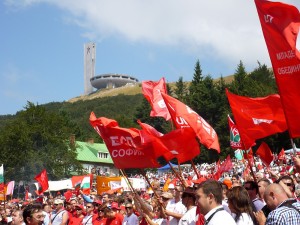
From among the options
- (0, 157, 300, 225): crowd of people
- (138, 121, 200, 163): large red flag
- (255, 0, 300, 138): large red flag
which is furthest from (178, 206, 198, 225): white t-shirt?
(138, 121, 200, 163): large red flag

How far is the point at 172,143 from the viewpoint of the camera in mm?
9141

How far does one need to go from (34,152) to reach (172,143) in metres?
64.8

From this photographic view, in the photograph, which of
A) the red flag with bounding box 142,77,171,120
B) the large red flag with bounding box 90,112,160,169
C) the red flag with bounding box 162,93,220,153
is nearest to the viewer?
the large red flag with bounding box 90,112,160,169

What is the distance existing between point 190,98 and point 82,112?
89330 mm

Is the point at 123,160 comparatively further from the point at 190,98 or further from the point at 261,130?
the point at 190,98

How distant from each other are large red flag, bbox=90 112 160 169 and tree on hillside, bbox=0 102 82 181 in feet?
198

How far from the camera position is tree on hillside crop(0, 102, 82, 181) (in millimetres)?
69562

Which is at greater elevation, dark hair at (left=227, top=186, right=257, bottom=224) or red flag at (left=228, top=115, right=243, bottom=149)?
red flag at (left=228, top=115, right=243, bottom=149)

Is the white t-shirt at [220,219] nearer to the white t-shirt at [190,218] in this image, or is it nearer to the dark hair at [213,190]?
the dark hair at [213,190]

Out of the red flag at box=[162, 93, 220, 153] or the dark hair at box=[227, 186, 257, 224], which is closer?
the dark hair at box=[227, 186, 257, 224]

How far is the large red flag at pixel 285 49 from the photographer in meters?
7.20

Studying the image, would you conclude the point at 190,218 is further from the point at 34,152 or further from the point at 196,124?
the point at 34,152

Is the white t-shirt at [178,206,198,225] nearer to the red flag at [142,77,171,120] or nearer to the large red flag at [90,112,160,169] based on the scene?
the large red flag at [90,112,160,169]

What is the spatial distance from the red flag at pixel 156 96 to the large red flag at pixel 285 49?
4771mm
